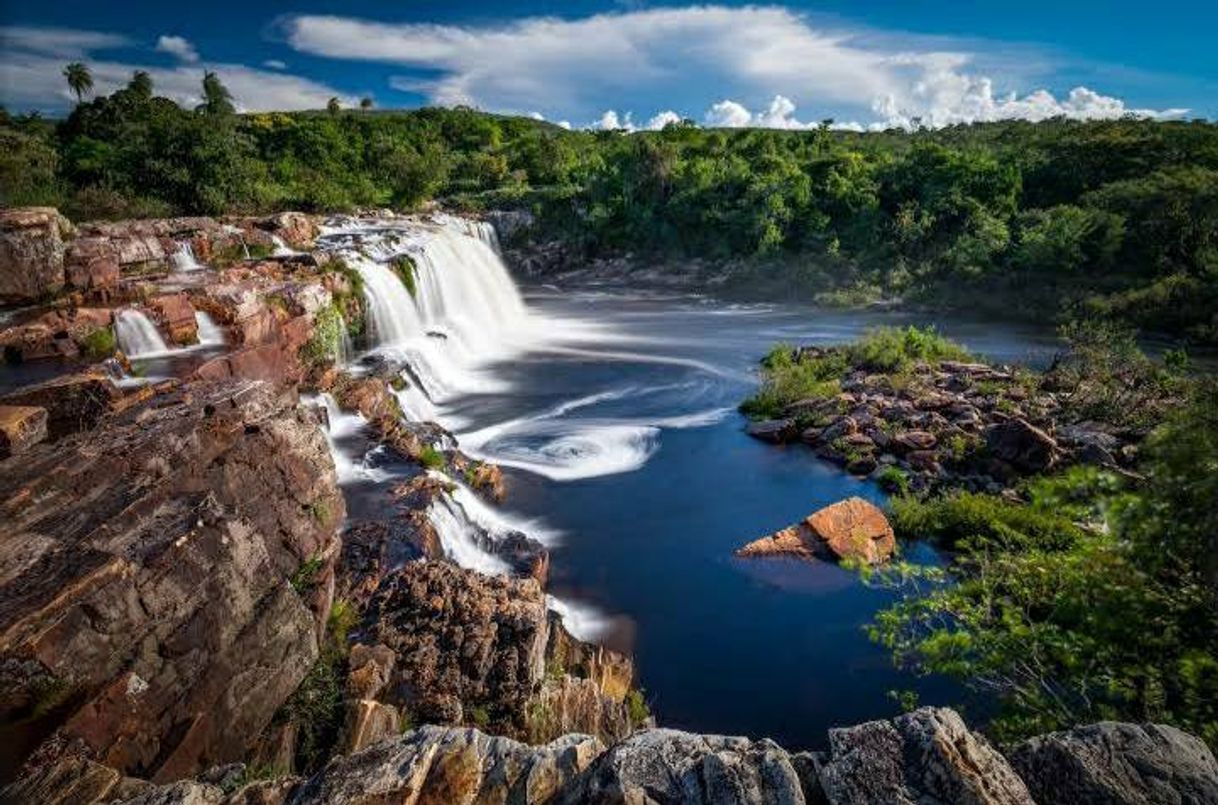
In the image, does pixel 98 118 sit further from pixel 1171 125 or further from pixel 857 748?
pixel 1171 125

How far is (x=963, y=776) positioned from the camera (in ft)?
12.4

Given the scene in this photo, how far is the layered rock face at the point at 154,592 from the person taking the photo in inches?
199

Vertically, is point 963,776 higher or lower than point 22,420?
lower

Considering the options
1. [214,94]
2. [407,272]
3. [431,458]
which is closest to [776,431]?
[431,458]

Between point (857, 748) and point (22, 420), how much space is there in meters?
9.93

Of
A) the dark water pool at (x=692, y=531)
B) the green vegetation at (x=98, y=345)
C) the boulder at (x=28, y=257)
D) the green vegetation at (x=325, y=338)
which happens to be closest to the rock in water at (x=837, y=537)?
the dark water pool at (x=692, y=531)

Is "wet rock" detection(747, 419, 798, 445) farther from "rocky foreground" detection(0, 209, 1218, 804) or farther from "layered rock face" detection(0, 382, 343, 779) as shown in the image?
"layered rock face" detection(0, 382, 343, 779)

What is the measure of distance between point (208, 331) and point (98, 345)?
217cm

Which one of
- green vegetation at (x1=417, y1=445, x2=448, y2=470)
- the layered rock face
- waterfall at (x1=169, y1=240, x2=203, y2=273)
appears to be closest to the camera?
the layered rock face

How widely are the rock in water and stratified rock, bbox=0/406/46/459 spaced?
10842 millimetres

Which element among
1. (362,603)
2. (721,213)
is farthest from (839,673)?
(721,213)

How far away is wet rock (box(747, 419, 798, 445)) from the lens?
17.0 metres

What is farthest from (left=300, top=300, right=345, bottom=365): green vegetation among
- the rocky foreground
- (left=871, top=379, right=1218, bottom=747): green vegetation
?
(left=871, top=379, right=1218, bottom=747): green vegetation

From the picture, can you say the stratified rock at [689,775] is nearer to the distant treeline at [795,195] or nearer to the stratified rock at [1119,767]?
the stratified rock at [1119,767]
